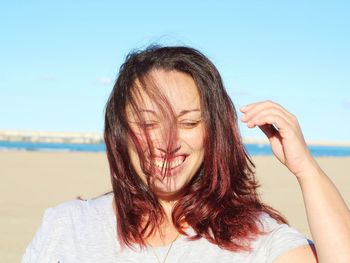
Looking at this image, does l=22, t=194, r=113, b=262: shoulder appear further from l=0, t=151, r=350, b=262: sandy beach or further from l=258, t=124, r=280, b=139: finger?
l=0, t=151, r=350, b=262: sandy beach

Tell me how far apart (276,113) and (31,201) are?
37.7 feet

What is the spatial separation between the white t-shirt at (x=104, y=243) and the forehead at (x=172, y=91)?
0.47 m

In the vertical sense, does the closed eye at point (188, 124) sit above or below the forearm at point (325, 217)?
above

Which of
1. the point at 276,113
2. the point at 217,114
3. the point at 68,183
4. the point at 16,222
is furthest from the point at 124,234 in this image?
the point at 68,183

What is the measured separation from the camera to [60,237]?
2.59m

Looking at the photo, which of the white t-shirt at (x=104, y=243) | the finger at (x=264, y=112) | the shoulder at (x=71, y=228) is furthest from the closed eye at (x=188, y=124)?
the shoulder at (x=71, y=228)

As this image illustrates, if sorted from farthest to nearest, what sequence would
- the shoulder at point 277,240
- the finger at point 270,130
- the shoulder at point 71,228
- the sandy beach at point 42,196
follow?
the sandy beach at point 42,196, the shoulder at point 71,228, the finger at point 270,130, the shoulder at point 277,240

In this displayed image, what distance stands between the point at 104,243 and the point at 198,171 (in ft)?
1.44

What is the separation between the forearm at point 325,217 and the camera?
7.06 ft

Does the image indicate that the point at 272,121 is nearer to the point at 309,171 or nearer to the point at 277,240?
the point at 309,171

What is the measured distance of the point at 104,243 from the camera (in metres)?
2.54

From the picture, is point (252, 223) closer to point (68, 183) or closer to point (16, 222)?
point (16, 222)

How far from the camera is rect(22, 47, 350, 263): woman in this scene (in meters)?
2.38

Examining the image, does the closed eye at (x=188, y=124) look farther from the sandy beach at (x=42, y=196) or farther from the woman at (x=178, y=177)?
the sandy beach at (x=42, y=196)
